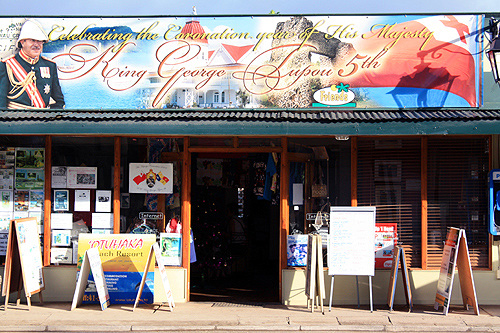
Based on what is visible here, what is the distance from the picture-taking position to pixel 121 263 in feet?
27.5

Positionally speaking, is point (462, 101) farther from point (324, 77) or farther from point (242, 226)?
point (242, 226)

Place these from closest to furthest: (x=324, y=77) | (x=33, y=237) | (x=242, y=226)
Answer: (x=33, y=237)
(x=324, y=77)
(x=242, y=226)

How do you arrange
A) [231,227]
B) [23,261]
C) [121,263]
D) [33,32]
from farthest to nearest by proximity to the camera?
1. [231,227]
2. [33,32]
3. [121,263]
4. [23,261]

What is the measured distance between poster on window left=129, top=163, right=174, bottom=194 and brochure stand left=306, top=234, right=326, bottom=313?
8.63ft

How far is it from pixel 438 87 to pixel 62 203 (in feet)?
22.7

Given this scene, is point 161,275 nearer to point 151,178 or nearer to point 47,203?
point 151,178

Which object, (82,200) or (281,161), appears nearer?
(281,161)

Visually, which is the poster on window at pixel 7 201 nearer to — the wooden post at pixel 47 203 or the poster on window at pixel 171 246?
the wooden post at pixel 47 203

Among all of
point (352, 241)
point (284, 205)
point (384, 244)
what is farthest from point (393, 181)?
point (284, 205)

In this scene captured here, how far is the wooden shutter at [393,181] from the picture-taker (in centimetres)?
866

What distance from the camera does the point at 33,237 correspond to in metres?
8.31

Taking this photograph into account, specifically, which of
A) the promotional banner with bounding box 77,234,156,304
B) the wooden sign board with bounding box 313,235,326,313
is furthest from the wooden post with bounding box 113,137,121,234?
the wooden sign board with bounding box 313,235,326,313

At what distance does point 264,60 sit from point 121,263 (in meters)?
4.29

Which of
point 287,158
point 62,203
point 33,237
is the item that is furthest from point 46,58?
point 287,158
